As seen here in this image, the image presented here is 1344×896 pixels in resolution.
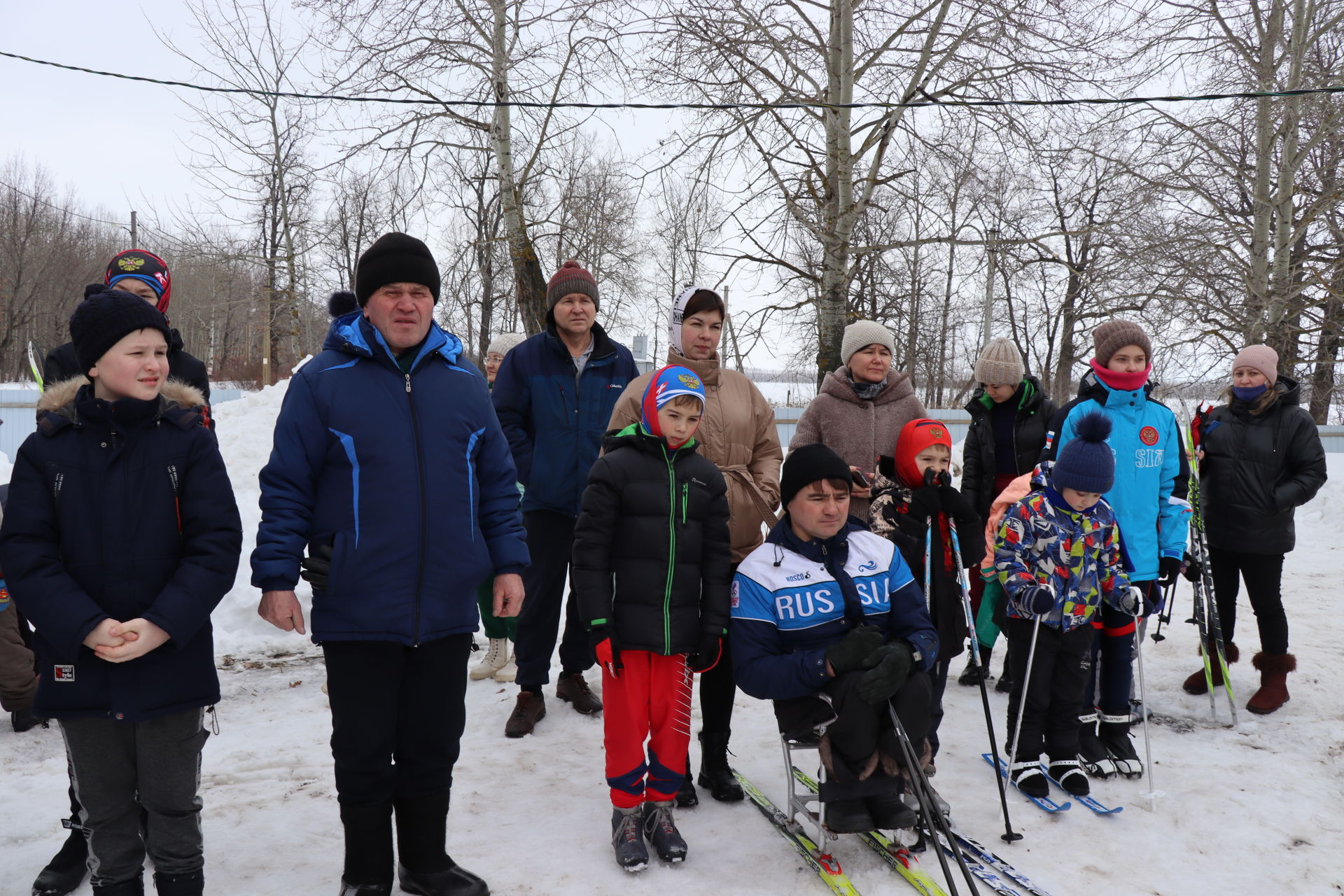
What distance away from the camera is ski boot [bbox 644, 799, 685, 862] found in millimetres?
3000

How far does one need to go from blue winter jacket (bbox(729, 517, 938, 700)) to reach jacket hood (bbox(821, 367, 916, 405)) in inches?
43.5

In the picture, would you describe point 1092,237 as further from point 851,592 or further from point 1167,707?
point 851,592

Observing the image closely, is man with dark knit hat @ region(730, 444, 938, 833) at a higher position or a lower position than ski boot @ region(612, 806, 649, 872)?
higher

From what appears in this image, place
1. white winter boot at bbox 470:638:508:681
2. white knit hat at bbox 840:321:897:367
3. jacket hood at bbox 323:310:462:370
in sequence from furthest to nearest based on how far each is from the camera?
1. white winter boot at bbox 470:638:508:681
2. white knit hat at bbox 840:321:897:367
3. jacket hood at bbox 323:310:462:370

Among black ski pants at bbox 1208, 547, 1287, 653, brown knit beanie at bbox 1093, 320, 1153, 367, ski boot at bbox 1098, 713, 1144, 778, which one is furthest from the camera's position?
black ski pants at bbox 1208, 547, 1287, 653

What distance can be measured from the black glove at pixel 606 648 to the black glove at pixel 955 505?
147cm

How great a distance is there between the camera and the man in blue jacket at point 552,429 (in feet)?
14.0

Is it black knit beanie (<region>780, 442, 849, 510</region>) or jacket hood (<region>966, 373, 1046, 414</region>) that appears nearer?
black knit beanie (<region>780, 442, 849, 510</region>)

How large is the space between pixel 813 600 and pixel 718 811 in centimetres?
104

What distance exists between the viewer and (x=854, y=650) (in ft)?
9.36

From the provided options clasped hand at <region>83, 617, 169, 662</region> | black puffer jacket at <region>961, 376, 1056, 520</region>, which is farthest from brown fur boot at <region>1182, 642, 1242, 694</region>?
clasped hand at <region>83, 617, 169, 662</region>

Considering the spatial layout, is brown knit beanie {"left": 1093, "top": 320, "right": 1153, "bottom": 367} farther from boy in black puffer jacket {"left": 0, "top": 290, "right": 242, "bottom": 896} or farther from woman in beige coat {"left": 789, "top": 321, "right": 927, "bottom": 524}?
boy in black puffer jacket {"left": 0, "top": 290, "right": 242, "bottom": 896}

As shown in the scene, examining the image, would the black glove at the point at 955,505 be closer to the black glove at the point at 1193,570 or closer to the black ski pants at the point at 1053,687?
the black ski pants at the point at 1053,687

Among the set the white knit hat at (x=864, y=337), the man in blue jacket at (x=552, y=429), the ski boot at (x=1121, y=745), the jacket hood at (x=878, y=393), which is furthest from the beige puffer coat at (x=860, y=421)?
the ski boot at (x=1121, y=745)
